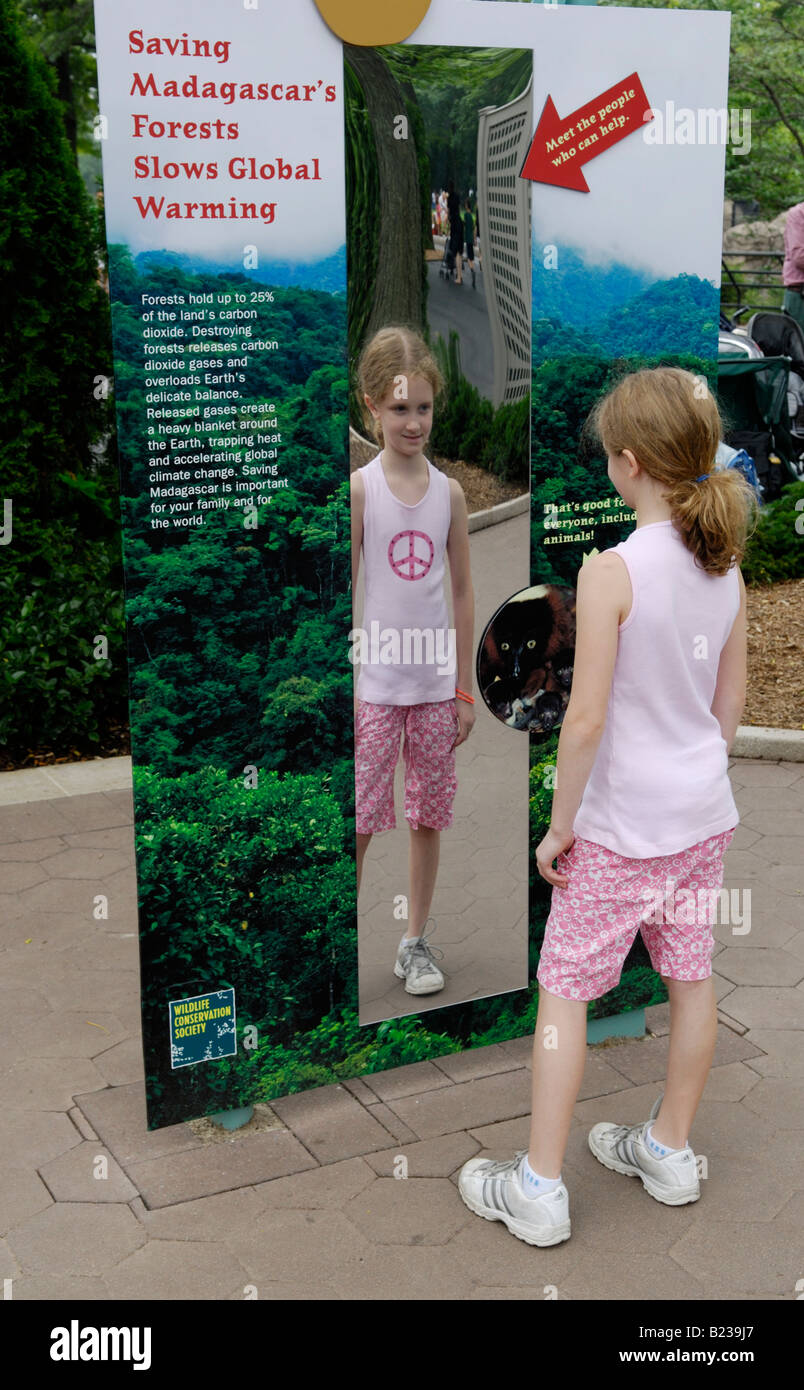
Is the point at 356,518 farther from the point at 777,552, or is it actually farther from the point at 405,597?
the point at 777,552

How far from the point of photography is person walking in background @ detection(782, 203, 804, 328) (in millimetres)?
10969

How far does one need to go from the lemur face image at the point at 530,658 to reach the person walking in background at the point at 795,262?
8.44 meters

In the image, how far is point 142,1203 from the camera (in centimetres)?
318

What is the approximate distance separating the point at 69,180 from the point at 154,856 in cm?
475

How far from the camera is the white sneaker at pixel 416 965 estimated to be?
3572mm

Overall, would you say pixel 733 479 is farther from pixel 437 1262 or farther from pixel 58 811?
pixel 58 811

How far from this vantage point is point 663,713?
9.38ft

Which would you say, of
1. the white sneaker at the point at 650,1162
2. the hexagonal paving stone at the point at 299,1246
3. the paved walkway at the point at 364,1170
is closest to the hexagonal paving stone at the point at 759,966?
the paved walkway at the point at 364,1170

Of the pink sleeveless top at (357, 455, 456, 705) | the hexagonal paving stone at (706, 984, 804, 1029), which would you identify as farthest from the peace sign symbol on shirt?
the hexagonal paving stone at (706, 984, 804, 1029)

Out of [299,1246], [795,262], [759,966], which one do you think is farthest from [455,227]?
[795,262]

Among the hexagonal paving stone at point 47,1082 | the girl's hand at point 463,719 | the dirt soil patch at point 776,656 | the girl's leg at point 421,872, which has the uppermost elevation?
the girl's hand at point 463,719

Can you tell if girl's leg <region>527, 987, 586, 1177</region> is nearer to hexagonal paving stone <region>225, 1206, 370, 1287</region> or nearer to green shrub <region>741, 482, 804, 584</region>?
hexagonal paving stone <region>225, 1206, 370, 1287</region>

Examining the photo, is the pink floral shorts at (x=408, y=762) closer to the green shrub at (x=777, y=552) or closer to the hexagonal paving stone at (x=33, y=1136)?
the hexagonal paving stone at (x=33, y=1136)

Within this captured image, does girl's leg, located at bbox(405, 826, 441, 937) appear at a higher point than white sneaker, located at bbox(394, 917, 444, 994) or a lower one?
higher
